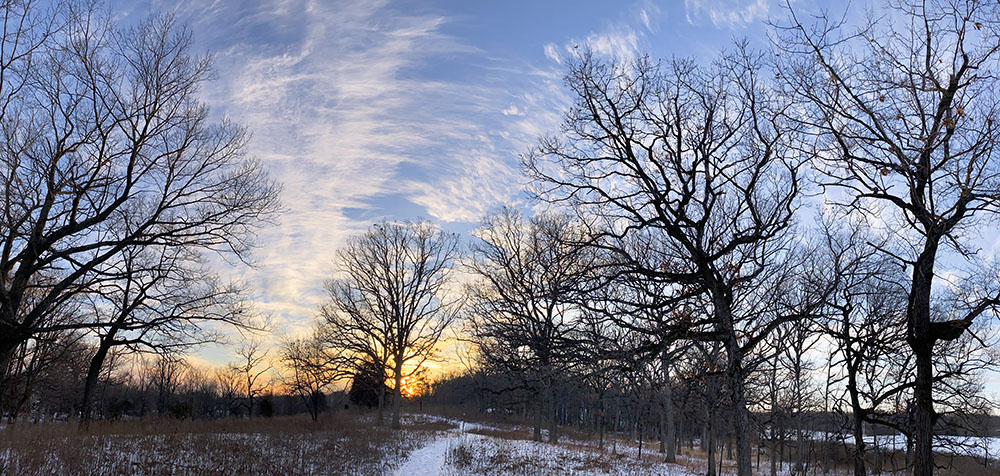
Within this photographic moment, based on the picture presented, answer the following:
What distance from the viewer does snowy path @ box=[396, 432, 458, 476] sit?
15855mm

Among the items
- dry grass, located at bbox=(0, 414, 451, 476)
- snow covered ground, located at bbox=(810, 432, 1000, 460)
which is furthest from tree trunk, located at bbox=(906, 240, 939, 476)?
dry grass, located at bbox=(0, 414, 451, 476)

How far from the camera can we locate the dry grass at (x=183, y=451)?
420 inches

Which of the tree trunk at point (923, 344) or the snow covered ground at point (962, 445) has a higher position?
the tree trunk at point (923, 344)

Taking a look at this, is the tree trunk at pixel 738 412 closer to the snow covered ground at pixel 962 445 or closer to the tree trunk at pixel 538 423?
the snow covered ground at pixel 962 445

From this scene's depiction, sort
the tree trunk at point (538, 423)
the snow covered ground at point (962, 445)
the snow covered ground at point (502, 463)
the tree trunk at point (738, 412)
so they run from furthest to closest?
the tree trunk at point (538, 423) < the snow covered ground at point (502, 463) < the snow covered ground at point (962, 445) < the tree trunk at point (738, 412)

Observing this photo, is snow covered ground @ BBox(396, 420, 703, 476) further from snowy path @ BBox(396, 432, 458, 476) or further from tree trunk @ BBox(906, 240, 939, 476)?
tree trunk @ BBox(906, 240, 939, 476)

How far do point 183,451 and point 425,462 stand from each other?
723cm

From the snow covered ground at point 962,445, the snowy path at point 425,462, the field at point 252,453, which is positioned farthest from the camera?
the snowy path at point 425,462

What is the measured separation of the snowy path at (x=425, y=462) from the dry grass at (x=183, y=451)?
0.45 m

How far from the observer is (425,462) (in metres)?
18.1

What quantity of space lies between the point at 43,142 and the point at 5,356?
207 inches

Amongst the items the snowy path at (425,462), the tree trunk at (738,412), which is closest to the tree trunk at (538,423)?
the snowy path at (425,462)

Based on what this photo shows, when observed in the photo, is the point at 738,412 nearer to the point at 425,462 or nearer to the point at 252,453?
the point at 425,462

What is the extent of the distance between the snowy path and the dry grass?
0.45 metres
